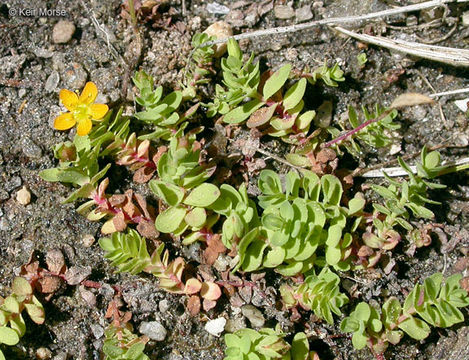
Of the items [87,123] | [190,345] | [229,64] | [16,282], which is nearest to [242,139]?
[229,64]

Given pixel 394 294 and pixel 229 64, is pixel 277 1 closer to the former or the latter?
pixel 229 64

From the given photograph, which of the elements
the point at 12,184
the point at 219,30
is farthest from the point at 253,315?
the point at 219,30

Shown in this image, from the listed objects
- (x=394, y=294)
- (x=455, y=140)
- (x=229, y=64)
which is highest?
(x=229, y=64)

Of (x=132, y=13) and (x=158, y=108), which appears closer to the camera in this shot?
(x=158, y=108)

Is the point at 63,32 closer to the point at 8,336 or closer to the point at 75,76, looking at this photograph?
the point at 75,76

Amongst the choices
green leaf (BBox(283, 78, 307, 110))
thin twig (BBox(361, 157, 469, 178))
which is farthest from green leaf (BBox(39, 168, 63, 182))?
thin twig (BBox(361, 157, 469, 178))

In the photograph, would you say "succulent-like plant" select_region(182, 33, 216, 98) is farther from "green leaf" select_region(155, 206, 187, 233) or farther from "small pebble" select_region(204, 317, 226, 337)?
"small pebble" select_region(204, 317, 226, 337)

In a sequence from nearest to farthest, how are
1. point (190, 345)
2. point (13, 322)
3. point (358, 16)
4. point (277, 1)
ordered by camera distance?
point (13, 322), point (190, 345), point (358, 16), point (277, 1)

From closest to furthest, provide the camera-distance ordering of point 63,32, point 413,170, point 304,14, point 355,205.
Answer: point 355,205 → point 413,170 → point 63,32 → point 304,14
